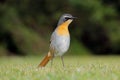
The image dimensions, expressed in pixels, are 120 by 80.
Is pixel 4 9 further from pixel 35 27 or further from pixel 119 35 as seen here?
pixel 119 35

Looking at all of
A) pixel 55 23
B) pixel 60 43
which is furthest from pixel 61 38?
pixel 55 23

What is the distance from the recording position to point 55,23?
27828mm

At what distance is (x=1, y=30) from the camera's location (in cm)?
2625

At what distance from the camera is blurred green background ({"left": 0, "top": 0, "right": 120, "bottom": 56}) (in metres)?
26.2

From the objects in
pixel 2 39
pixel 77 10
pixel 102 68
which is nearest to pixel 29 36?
pixel 2 39

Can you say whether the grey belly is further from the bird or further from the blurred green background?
the blurred green background

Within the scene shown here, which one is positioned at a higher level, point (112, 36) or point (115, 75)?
point (115, 75)

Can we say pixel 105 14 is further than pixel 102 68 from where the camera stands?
Yes

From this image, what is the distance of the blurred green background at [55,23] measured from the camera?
2623 centimetres

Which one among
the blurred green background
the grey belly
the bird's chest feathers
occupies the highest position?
the bird's chest feathers

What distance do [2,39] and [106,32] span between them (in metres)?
5.19

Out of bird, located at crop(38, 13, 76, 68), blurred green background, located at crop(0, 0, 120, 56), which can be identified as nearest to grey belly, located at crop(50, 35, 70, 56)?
bird, located at crop(38, 13, 76, 68)

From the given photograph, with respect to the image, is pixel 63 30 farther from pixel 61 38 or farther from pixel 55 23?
pixel 55 23

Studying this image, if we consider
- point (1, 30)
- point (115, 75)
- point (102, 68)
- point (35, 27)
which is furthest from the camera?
point (35, 27)
